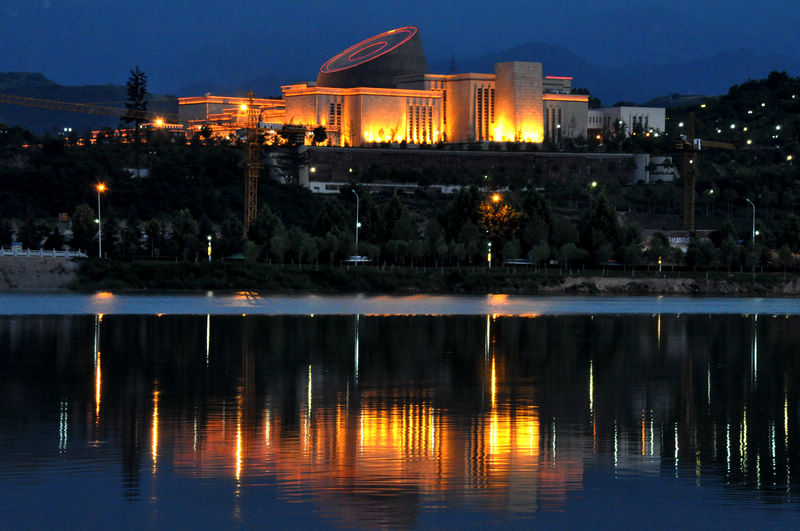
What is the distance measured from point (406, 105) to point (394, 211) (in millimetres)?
60292

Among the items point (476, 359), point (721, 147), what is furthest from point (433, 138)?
point (476, 359)

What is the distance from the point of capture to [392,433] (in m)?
22.9

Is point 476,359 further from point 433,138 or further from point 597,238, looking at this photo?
point 433,138

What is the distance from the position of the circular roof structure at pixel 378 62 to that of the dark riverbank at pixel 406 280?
76.8 meters

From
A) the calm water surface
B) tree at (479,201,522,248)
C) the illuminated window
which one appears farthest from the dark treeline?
the calm water surface

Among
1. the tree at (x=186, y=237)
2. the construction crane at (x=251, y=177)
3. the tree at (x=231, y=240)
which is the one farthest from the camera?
the construction crane at (x=251, y=177)

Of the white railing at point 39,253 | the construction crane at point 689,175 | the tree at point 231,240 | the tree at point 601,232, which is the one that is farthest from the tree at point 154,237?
the construction crane at point 689,175

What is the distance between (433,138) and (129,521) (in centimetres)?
14331

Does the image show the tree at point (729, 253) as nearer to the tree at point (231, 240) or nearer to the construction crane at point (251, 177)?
the tree at point (231, 240)

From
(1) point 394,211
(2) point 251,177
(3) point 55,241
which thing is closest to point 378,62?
(2) point 251,177

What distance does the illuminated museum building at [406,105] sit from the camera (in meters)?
153

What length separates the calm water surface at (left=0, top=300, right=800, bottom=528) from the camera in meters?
17.3

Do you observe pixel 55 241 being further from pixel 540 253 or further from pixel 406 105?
pixel 406 105

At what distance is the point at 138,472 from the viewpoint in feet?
63.1
